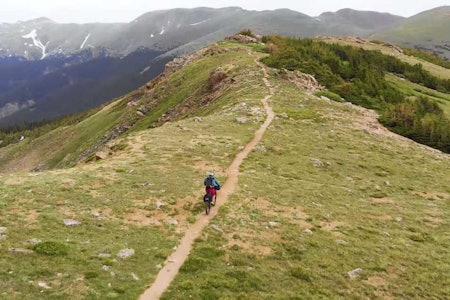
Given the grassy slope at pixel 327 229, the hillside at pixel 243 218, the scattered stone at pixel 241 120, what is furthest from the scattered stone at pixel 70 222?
the scattered stone at pixel 241 120

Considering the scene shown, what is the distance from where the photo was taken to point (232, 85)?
74.2m

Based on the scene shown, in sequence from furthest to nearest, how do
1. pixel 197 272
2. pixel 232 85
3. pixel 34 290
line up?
pixel 232 85
pixel 197 272
pixel 34 290

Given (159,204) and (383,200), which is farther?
(383,200)

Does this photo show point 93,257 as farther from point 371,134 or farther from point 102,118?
point 102,118

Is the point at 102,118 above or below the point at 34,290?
below

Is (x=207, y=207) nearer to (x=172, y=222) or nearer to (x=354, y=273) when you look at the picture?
(x=172, y=222)

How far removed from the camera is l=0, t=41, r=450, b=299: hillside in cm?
1903

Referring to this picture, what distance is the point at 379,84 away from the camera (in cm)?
8225

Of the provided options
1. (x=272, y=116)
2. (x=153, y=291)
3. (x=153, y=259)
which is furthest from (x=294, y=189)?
(x=272, y=116)

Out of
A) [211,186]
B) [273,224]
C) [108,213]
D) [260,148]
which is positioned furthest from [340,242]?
[260,148]

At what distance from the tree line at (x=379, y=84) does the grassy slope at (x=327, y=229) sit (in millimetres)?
12314

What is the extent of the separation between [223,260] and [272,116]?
35.6 metres

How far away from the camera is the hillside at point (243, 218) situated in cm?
1903

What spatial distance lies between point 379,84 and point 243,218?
212 feet
